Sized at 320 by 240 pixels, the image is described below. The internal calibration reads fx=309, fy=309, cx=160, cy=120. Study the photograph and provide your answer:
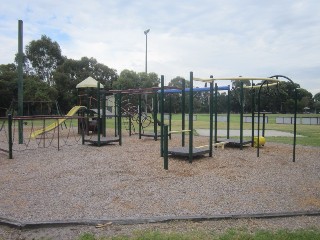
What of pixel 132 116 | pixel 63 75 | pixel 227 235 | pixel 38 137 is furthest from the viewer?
pixel 63 75

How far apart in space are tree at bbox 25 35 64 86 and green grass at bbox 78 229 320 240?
48379 mm

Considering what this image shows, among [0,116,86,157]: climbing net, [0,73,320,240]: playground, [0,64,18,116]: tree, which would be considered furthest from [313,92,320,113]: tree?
[0,73,320,240]: playground

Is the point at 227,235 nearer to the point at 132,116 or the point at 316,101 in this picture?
the point at 132,116

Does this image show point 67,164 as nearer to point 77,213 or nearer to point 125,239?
point 77,213

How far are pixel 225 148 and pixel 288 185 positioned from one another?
444 centimetres

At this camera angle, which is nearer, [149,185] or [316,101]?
[149,185]

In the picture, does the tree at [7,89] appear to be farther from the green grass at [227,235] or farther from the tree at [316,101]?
the tree at [316,101]

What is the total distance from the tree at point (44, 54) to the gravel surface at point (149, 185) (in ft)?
142

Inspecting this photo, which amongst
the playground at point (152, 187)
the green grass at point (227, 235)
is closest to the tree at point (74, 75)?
the playground at point (152, 187)

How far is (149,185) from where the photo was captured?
214 inches

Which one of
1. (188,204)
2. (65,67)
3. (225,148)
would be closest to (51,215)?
(188,204)

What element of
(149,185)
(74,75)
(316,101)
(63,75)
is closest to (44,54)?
(74,75)

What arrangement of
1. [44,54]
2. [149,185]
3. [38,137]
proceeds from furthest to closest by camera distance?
1. [44,54]
2. [38,137]
3. [149,185]

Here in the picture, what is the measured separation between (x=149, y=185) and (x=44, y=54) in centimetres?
4752
